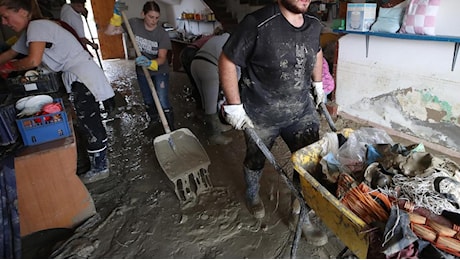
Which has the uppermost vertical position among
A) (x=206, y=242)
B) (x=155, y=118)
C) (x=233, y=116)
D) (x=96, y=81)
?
(x=96, y=81)

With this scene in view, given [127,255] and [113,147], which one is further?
[113,147]

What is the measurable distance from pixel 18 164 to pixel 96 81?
2.60ft

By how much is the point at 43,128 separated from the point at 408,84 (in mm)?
2810

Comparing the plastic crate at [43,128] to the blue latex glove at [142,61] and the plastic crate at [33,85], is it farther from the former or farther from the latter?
the blue latex glove at [142,61]

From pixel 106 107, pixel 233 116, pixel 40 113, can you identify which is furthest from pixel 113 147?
pixel 233 116

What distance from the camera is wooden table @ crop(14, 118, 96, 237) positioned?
1.56 metres

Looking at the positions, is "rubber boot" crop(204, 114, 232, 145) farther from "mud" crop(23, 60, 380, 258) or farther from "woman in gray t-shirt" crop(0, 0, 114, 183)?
"woman in gray t-shirt" crop(0, 0, 114, 183)

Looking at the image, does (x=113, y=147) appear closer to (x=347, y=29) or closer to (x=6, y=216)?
(x=6, y=216)

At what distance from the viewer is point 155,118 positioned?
311 centimetres

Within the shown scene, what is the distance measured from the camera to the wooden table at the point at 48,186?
61.3 inches

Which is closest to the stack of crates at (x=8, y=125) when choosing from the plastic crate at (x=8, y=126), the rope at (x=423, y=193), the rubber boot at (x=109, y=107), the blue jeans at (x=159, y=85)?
the plastic crate at (x=8, y=126)

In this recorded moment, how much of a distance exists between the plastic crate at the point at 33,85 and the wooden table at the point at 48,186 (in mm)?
534

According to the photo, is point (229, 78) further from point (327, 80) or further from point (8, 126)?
point (327, 80)

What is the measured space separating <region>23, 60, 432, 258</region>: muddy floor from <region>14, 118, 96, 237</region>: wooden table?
14cm
